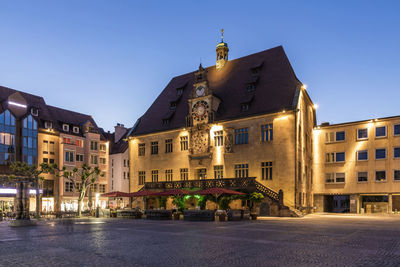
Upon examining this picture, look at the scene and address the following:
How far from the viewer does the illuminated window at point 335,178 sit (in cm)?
4761

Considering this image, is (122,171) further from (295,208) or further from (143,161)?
→ (295,208)

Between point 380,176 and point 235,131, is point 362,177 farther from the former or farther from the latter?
point 235,131

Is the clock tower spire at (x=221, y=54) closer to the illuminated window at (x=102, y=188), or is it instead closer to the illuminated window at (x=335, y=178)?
the illuminated window at (x=335, y=178)

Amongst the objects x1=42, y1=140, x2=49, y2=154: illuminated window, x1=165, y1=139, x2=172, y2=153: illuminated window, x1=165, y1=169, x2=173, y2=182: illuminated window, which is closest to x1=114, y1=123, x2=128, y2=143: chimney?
x1=42, y1=140, x2=49, y2=154: illuminated window

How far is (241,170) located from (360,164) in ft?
50.4

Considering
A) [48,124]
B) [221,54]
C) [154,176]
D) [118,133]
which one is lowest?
[154,176]

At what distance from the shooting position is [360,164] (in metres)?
46.5

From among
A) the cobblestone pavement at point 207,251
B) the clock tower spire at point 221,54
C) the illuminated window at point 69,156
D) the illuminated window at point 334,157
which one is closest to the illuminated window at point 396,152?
the illuminated window at point 334,157

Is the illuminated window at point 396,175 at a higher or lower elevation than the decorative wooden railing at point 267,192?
higher

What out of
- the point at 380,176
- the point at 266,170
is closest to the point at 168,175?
the point at 266,170

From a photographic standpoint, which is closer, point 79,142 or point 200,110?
point 200,110

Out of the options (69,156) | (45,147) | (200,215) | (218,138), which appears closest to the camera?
(200,215)

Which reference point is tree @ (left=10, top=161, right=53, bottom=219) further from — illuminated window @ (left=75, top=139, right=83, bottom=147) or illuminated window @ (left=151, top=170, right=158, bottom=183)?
illuminated window @ (left=75, top=139, right=83, bottom=147)

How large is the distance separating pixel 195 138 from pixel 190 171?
15.0 ft
